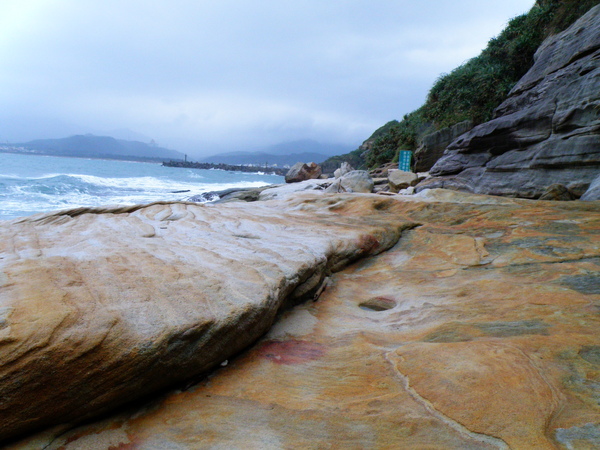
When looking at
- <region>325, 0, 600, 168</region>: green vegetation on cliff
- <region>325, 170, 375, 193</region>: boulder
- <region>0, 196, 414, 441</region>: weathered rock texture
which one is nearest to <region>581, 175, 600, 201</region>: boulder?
<region>0, 196, 414, 441</region>: weathered rock texture

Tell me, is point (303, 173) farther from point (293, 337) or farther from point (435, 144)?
point (293, 337)

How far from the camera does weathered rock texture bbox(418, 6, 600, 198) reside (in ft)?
25.8

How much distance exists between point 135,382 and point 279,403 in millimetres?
788

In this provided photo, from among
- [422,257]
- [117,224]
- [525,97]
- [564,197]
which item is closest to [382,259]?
[422,257]

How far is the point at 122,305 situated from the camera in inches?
82.0

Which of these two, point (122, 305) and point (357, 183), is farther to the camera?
point (357, 183)

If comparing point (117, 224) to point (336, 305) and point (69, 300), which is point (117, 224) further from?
point (336, 305)

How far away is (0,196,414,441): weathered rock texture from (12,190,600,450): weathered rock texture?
0.19 m

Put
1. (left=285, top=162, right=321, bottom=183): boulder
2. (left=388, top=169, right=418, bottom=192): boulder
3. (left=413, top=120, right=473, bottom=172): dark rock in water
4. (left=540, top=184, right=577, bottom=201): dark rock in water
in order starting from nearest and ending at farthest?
(left=540, top=184, right=577, bottom=201): dark rock in water → (left=388, top=169, right=418, bottom=192): boulder → (left=413, top=120, right=473, bottom=172): dark rock in water → (left=285, top=162, right=321, bottom=183): boulder

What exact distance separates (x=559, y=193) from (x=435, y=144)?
37.6ft

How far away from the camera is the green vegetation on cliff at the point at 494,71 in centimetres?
1480

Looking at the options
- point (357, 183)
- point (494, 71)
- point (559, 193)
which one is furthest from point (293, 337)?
point (494, 71)

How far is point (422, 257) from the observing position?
4426 millimetres

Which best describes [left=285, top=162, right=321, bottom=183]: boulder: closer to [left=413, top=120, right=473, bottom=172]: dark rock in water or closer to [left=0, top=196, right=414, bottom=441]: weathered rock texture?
[left=413, top=120, right=473, bottom=172]: dark rock in water
